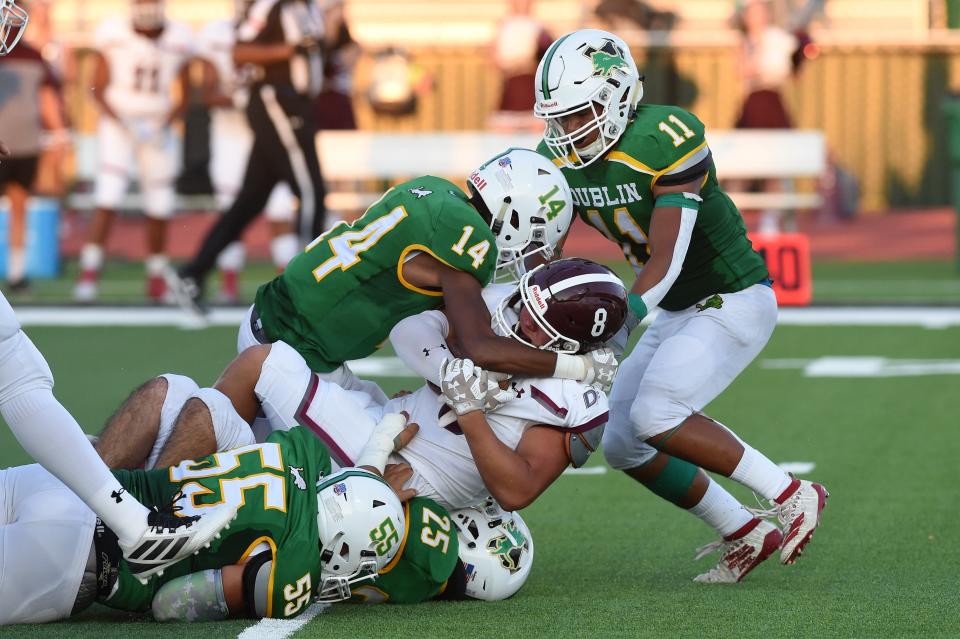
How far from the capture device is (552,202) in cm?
469

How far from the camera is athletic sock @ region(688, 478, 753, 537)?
477 centimetres

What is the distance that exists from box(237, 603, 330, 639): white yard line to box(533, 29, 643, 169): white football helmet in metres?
1.65

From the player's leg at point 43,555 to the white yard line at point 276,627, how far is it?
40 centimetres

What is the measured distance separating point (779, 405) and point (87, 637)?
4.50 metres

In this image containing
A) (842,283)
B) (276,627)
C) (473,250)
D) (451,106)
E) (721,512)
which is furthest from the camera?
(451,106)

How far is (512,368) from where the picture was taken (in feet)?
13.8

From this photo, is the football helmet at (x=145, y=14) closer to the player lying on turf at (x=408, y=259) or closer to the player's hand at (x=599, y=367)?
the player lying on turf at (x=408, y=259)

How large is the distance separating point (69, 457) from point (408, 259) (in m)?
1.20

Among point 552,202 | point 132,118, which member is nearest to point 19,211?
point 132,118

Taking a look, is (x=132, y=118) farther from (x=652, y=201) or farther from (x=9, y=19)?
(x=9, y=19)

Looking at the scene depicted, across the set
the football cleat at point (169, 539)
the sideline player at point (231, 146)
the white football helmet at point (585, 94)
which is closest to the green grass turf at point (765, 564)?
the football cleat at point (169, 539)

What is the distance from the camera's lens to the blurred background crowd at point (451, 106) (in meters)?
11.7

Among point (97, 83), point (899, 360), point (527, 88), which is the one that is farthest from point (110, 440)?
point (527, 88)

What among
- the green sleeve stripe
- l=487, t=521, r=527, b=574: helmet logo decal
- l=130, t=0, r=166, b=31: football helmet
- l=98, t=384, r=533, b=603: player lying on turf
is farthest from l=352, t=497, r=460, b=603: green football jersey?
l=130, t=0, r=166, b=31: football helmet
